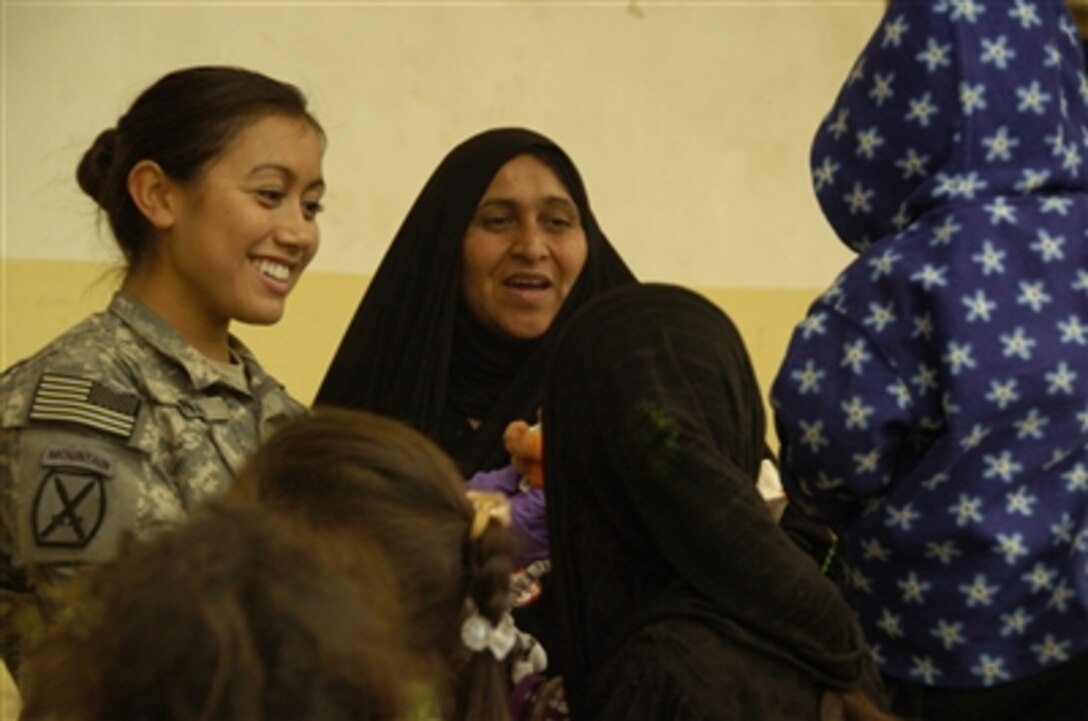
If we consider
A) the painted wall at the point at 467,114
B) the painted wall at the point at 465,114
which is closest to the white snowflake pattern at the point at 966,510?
the painted wall at the point at 465,114

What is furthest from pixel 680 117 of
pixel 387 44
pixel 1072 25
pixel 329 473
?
pixel 329 473

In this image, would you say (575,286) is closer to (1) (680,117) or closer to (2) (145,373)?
(2) (145,373)

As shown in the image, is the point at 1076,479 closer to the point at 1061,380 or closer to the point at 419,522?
the point at 1061,380

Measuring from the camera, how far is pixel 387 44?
16.8ft

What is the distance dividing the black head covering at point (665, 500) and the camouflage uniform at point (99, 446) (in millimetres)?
483

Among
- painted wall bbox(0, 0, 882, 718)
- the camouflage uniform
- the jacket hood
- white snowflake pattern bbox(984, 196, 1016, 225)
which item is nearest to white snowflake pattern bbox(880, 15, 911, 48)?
the jacket hood

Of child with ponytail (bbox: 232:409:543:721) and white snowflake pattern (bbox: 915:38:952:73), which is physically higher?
white snowflake pattern (bbox: 915:38:952:73)

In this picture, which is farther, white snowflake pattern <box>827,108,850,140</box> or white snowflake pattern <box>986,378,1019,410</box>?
white snowflake pattern <box>827,108,850,140</box>

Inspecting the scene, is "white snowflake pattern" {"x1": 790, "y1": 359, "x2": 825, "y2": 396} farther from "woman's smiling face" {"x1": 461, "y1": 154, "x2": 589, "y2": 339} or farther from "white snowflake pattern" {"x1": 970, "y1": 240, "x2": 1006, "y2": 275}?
"woman's smiling face" {"x1": 461, "y1": 154, "x2": 589, "y2": 339}

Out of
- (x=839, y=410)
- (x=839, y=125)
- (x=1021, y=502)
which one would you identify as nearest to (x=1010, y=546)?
(x=1021, y=502)

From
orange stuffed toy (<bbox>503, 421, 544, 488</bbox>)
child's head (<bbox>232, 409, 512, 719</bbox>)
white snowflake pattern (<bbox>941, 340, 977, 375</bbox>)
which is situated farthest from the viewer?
orange stuffed toy (<bbox>503, 421, 544, 488</bbox>)

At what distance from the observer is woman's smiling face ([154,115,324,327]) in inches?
106

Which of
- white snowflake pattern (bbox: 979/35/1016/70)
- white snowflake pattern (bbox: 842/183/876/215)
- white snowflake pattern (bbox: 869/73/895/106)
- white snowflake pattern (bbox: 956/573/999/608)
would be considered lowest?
white snowflake pattern (bbox: 956/573/999/608)

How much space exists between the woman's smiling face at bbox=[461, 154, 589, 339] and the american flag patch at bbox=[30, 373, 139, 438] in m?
1.19
